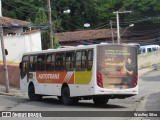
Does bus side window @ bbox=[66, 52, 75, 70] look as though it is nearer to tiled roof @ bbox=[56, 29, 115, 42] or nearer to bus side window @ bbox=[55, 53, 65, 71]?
bus side window @ bbox=[55, 53, 65, 71]

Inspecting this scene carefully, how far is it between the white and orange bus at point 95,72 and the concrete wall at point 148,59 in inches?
1394

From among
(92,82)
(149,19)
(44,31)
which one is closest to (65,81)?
(92,82)

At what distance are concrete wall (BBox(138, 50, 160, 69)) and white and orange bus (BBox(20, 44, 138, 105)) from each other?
35408mm

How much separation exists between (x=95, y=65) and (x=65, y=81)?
113 inches

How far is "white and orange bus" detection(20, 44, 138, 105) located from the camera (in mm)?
20375

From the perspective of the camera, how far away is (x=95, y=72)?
798 inches

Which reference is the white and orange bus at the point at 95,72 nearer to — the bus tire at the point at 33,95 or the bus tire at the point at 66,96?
the bus tire at the point at 66,96

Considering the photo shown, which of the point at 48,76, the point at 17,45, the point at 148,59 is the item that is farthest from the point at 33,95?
the point at 148,59

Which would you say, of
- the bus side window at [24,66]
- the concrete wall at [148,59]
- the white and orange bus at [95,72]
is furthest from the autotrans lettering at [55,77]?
the concrete wall at [148,59]

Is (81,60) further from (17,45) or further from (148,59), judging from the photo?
(148,59)

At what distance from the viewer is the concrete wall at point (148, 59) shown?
58528mm

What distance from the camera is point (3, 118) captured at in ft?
55.9

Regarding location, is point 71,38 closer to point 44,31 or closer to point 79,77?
point 44,31

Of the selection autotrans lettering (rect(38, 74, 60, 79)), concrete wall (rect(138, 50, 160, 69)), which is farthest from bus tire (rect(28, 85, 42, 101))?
concrete wall (rect(138, 50, 160, 69))
